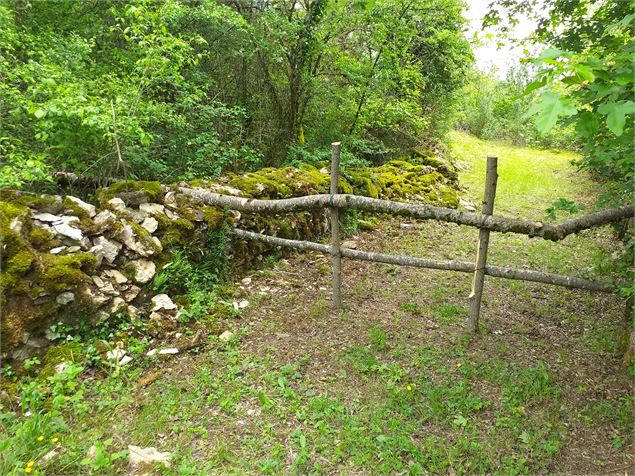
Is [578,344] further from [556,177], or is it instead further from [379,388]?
[556,177]

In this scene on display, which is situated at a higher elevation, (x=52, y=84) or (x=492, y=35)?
(x=492, y=35)

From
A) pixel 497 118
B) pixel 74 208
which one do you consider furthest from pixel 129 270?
pixel 497 118

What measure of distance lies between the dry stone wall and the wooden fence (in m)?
0.44

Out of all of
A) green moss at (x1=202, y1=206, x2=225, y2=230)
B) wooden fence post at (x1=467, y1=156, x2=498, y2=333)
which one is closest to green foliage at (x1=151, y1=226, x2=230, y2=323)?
green moss at (x1=202, y1=206, x2=225, y2=230)

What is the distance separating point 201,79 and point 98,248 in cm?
407

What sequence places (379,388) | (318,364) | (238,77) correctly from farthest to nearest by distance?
(238,77) < (318,364) < (379,388)

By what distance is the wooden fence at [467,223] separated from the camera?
12.3 feet

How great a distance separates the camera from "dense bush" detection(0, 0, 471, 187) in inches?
177

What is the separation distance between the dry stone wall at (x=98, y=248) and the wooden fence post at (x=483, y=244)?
9.91 feet

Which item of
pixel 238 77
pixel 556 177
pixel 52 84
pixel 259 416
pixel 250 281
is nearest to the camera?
pixel 259 416

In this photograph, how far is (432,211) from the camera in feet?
13.2

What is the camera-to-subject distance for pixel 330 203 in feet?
14.6

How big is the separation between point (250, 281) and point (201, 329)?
1231 millimetres

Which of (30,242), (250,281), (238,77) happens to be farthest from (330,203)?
(238,77)
